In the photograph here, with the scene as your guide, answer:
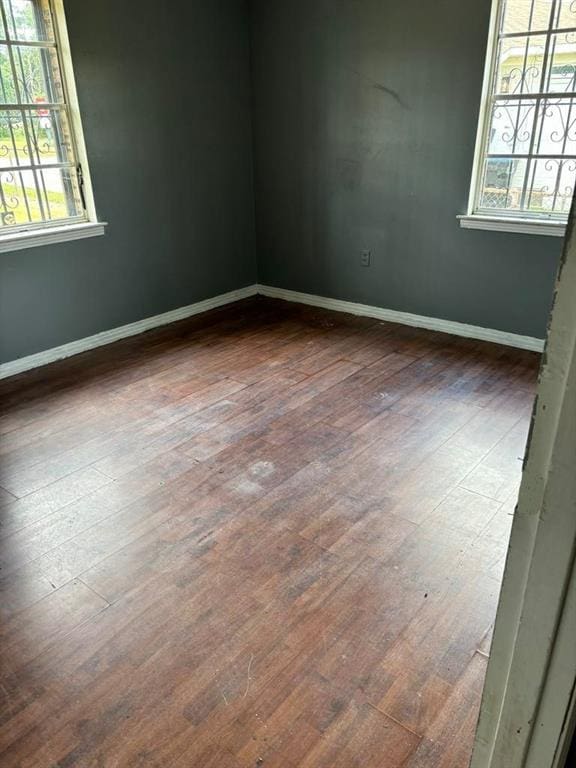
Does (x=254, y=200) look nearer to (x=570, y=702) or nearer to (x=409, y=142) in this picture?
(x=409, y=142)

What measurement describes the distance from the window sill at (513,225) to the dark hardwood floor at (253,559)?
82 centimetres

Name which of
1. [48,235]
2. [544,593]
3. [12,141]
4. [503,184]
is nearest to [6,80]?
[12,141]

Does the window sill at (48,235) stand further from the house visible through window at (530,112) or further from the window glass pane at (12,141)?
the house visible through window at (530,112)

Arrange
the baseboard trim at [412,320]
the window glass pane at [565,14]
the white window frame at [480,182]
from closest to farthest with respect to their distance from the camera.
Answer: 1. the window glass pane at [565,14]
2. the white window frame at [480,182]
3. the baseboard trim at [412,320]

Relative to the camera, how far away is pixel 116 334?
4012 mm

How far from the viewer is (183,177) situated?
416 centimetres

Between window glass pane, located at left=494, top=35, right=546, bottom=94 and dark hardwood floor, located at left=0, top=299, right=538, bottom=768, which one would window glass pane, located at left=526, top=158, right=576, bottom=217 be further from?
dark hardwood floor, located at left=0, top=299, right=538, bottom=768

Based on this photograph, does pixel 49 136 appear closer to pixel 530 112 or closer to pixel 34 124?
pixel 34 124

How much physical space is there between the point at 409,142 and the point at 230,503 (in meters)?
2.83

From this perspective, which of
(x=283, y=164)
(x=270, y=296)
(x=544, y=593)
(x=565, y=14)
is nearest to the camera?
(x=544, y=593)

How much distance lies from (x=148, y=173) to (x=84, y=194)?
505 mm

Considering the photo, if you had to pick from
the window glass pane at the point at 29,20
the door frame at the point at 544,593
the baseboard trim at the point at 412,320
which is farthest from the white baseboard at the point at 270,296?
the door frame at the point at 544,593

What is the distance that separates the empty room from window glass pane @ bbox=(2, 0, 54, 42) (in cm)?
2

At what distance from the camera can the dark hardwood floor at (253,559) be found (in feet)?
4.77
